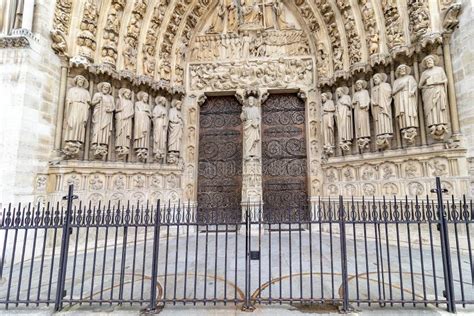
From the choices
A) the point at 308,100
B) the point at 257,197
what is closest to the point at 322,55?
the point at 308,100

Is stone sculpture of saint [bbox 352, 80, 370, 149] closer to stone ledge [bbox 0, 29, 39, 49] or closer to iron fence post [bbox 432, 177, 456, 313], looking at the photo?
iron fence post [bbox 432, 177, 456, 313]

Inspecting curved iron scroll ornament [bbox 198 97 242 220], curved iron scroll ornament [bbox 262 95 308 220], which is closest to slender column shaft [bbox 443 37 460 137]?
curved iron scroll ornament [bbox 262 95 308 220]

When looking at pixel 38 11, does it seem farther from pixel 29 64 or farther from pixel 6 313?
pixel 6 313

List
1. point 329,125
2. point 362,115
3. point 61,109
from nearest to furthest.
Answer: point 61,109 → point 362,115 → point 329,125

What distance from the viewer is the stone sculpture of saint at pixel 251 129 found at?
734cm

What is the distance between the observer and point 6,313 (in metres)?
2.64

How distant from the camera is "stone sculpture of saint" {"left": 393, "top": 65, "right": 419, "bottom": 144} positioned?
5.36m

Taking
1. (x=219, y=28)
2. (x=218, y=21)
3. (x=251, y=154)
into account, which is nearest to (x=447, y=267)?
(x=251, y=154)

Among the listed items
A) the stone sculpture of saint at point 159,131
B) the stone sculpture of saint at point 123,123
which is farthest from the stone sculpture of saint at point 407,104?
the stone sculpture of saint at point 123,123

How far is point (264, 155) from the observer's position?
7906 mm

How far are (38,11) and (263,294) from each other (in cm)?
718

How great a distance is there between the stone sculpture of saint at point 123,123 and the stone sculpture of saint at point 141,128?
0.15 m

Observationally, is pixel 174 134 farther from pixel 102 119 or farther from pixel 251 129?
pixel 251 129

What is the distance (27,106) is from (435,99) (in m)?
8.38
